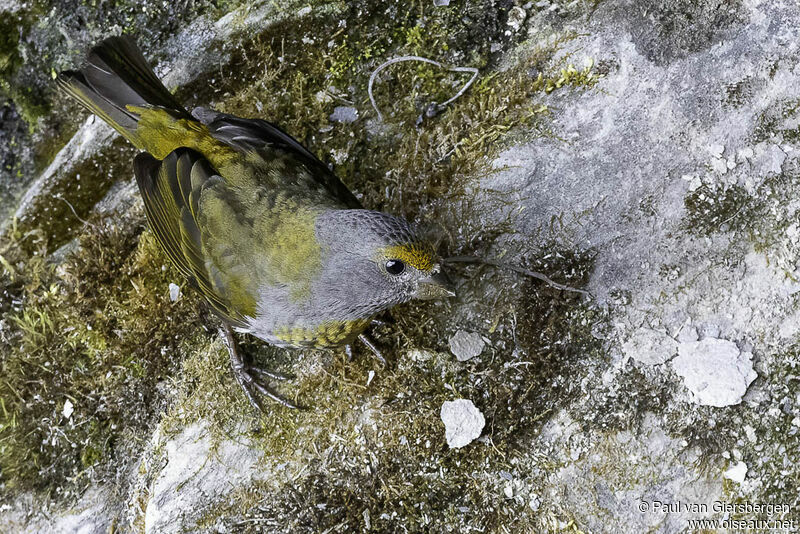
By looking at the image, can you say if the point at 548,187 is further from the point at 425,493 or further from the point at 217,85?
the point at 217,85

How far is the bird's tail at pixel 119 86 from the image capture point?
4734mm

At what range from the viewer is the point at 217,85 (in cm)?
566

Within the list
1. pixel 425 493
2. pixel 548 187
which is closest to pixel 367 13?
pixel 548 187

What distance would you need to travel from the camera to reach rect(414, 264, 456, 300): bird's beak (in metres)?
3.84

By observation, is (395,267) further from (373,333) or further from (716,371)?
(716,371)

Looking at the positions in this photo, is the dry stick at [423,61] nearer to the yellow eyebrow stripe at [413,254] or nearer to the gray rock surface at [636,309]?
the gray rock surface at [636,309]

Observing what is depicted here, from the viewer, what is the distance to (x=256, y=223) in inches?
170

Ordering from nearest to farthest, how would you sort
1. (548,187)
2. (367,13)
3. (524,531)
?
(524,531) < (548,187) < (367,13)

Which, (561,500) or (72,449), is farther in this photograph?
(72,449)

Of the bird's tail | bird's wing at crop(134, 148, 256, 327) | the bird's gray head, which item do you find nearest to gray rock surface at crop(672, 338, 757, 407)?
the bird's gray head

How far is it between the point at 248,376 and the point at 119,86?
94.3 inches

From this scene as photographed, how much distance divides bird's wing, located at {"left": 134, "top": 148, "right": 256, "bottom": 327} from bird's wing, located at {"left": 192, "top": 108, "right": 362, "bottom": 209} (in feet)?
0.99

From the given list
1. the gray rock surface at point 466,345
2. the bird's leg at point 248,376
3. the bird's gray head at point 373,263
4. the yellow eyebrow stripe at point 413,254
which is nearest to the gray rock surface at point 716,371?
the gray rock surface at point 466,345

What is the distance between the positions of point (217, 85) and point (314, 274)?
2.51m
